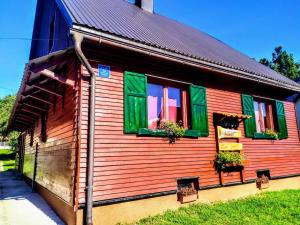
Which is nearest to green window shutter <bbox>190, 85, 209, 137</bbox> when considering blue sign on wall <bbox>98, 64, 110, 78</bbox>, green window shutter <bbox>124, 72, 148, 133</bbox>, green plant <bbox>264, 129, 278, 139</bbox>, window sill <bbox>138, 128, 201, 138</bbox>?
window sill <bbox>138, 128, 201, 138</bbox>

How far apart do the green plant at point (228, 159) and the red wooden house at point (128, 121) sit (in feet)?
0.57

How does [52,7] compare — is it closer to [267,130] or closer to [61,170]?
[61,170]

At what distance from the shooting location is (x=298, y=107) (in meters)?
17.6

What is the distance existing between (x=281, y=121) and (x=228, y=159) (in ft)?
13.3

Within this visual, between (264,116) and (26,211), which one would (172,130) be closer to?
(26,211)

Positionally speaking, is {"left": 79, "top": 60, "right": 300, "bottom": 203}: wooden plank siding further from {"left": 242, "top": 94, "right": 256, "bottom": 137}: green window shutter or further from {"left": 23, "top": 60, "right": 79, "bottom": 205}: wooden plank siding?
{"left": 242, "top": 94, "right": 256, "bottom": 137}: green window shutter

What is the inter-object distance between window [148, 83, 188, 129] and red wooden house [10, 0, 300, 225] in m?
0.03

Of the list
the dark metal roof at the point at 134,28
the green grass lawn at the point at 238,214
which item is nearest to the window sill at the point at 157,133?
the green grass lawn at the point at 238,214

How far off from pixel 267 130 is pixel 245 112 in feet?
4.90

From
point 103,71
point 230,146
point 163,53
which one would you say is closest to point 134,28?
point 163,53

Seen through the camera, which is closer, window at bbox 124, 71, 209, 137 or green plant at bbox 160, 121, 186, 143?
window at bbox 124, 71, 209, 137

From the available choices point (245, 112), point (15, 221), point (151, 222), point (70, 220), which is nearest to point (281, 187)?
point (245, 112)

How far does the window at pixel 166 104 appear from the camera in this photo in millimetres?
7242

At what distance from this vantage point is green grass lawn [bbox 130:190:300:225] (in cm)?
601
